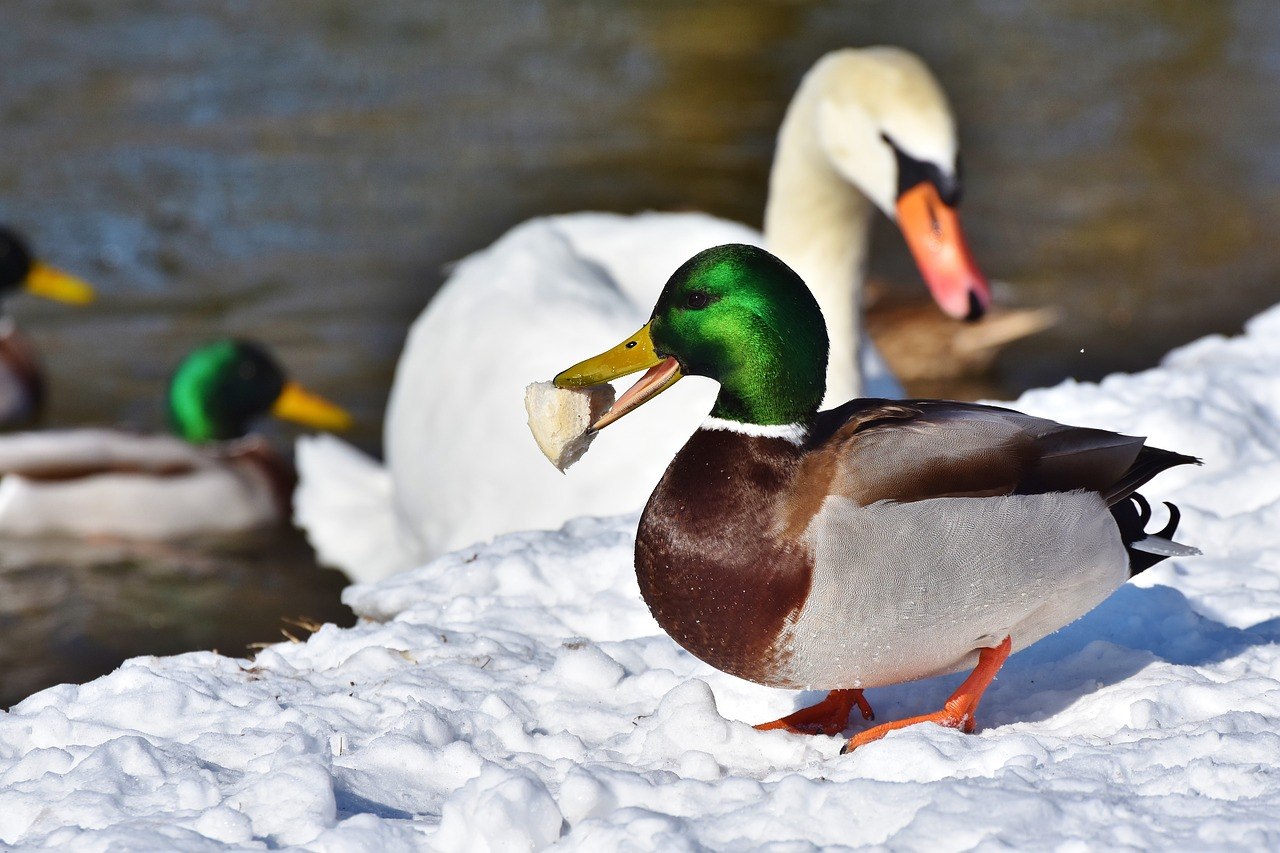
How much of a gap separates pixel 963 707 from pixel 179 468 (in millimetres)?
6125

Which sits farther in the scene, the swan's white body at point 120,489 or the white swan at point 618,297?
the swan's white body at point 120,489

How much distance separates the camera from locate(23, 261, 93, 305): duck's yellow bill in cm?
982

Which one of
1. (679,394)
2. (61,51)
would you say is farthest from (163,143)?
(679,394)

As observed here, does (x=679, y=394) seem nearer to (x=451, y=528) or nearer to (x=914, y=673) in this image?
(x=451, y=528)

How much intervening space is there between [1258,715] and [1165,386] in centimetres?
205

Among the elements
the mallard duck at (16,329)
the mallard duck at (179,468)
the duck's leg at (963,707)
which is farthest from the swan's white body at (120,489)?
the duck's leg at (963,707)

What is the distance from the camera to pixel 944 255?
5105mm

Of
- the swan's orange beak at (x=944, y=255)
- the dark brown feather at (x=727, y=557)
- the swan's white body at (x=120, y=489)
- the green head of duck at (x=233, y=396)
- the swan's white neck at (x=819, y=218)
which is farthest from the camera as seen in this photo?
the green head of duck at (x=233, y=396)

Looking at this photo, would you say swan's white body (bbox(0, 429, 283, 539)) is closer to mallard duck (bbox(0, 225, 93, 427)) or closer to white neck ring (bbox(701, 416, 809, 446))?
mallard duck (bbox(0, 225, 93, 427))

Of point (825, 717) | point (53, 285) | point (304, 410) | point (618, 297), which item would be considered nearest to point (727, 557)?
point (825, 717)

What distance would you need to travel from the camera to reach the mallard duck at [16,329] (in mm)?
9320

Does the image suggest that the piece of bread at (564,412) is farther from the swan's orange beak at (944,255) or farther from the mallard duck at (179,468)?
the mallard duck at (179,468)

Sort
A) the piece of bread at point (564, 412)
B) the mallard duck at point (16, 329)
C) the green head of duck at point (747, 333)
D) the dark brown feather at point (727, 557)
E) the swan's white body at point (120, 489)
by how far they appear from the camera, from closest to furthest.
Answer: the dark brown feather at point (727, 557) → the green head of duck at point (747, 333) → the piece of bread at point (564, 412) → the swan's white body at point (120, 489) → the mallard duck at point (16, 329)

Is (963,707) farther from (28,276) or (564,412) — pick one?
(28,276)
